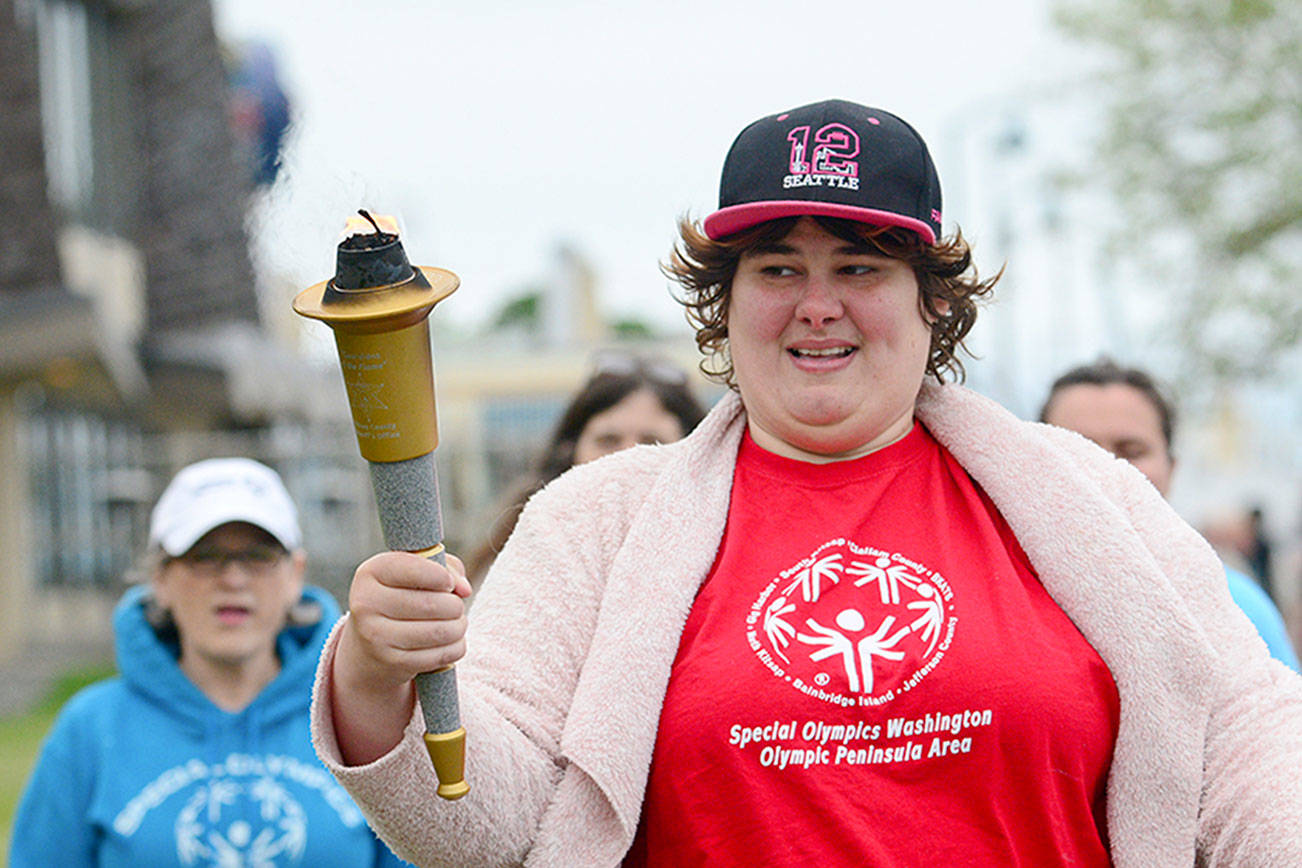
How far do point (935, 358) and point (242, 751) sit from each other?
213 centimetres

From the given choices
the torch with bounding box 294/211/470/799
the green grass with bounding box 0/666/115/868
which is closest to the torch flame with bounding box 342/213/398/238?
the torch with bounding box 294/211/470/799

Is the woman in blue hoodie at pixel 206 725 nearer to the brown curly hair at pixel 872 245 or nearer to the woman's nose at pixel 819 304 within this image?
the brown curly hair at pixel 872 245

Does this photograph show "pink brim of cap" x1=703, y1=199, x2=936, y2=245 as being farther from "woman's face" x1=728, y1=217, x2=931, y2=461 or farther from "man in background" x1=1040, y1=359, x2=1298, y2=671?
"man in background" x1=1040, y1=359, x2=1298, y2=671

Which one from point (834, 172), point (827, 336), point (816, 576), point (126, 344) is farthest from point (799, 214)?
point (126, 344)

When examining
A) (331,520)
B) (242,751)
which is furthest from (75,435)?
(242,751)

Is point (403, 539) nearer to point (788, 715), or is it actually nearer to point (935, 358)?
point (788, 715)

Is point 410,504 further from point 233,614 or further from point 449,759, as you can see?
point 233,614

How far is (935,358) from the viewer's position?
98.3 inches

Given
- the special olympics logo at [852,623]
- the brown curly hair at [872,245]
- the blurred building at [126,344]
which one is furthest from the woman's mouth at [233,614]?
the blurred building at [126,344]

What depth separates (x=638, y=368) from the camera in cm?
443

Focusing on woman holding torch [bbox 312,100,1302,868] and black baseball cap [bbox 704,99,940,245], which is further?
black baseball cap [bbox 704,99,940,245]

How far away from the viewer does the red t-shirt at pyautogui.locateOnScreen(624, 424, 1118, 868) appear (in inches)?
81.1

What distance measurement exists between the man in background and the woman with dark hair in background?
105 cm

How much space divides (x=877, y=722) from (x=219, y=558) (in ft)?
7.53
